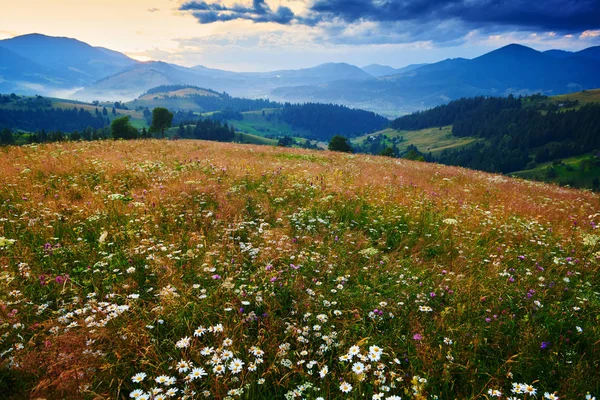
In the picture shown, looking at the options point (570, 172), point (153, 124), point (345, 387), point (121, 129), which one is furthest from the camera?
point (570, 172)

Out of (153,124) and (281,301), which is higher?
(153,124)

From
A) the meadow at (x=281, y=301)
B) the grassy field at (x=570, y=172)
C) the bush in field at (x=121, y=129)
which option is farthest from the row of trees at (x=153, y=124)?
the grassy field at (x=570, y=172)

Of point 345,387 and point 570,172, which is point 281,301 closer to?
point 345,387

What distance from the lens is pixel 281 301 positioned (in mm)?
4469

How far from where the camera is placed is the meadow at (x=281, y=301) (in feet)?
10.5

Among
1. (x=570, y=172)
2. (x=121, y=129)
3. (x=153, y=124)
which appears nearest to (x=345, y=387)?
(x=153, y=124)

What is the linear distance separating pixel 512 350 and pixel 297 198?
21.2ft

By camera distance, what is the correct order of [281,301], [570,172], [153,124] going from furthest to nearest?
[570,172] → [153,124] → [281,301]

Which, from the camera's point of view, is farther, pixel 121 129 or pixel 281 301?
pixel 121 129

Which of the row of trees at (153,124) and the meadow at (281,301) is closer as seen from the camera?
Answer: the meadow at (281,301)

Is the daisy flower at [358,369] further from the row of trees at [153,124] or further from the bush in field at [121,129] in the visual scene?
the bush in field at [121,129]

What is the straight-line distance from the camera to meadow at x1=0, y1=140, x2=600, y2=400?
10.5 feet

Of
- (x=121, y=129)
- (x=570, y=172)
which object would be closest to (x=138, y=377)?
(x=121, y=129)

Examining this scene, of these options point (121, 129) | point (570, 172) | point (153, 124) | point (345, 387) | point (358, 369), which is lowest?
point (570, 172)
